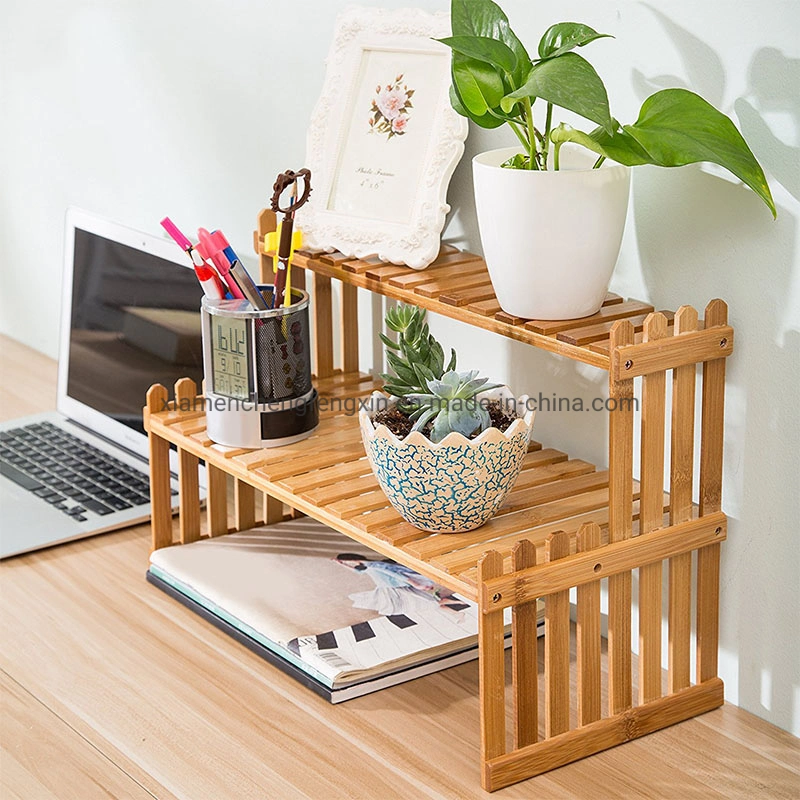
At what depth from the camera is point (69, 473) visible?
154 cm

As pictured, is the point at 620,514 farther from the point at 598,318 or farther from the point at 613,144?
the point at 613,144

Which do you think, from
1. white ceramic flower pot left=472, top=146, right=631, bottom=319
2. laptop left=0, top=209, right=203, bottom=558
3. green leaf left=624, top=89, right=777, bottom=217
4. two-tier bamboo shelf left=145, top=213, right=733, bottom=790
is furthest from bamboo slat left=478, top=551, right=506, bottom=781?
laptop left=0, top=209, right=203, bottom=558

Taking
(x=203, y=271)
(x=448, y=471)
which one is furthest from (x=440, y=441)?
(x=203, y=271)

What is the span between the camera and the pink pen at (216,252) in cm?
117

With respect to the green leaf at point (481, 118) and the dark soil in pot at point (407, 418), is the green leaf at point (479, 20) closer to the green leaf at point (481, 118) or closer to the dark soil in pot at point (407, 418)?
the green leaf at point (481, 118)

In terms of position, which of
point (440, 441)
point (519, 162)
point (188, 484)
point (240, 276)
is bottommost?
point (188, 484)

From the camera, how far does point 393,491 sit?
101cm

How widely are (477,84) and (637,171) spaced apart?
18cm

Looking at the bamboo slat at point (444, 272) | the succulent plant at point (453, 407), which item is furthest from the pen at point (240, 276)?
the succulent plant at point (453, 407)

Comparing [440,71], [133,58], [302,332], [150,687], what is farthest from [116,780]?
[133,58]

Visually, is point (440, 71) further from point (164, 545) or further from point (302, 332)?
point (164, 545)

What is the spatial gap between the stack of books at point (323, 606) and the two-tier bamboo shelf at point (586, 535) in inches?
4.8

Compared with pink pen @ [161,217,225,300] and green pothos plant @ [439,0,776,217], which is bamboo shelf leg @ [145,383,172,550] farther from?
green pothos plant @ [439,0,776,217]

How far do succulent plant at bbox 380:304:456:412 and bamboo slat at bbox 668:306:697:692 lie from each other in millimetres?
184
